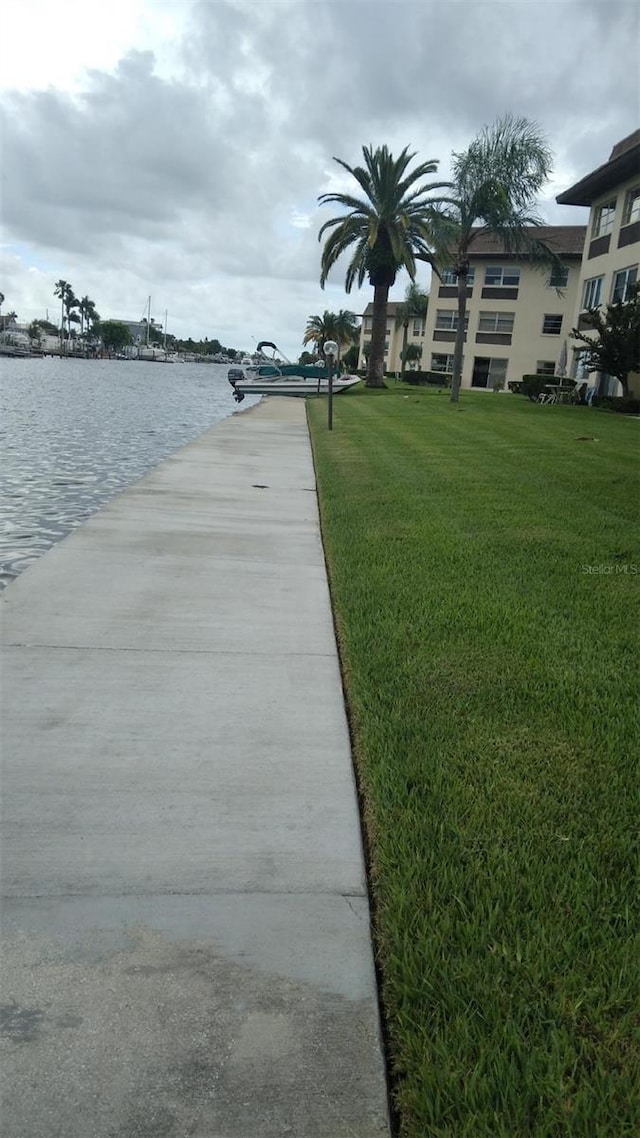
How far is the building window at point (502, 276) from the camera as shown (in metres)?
55.6

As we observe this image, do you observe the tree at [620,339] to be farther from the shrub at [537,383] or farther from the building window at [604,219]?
the building window at [604,219]

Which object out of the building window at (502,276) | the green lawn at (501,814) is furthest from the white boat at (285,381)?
the green lawn at (501,814)

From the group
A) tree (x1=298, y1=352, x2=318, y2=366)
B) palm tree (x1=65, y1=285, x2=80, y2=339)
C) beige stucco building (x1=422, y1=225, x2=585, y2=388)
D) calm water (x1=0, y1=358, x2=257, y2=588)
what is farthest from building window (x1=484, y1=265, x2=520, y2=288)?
palm tree (x1=65, y1=285, x2=80, y2=339)

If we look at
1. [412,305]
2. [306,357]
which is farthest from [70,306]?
[412,305]

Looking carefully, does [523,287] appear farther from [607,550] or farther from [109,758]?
[109,758]

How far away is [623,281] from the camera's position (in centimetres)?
3047

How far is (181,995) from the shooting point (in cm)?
205

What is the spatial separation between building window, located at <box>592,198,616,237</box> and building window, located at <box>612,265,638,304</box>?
7.59 ft

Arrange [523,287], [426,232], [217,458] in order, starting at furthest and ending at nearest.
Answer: [523,287] < [426,232] < [217,458]

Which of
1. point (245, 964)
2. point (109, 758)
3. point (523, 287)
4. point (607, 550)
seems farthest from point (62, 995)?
point (523, 287)

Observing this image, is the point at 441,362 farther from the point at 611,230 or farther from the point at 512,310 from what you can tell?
the point at 611,230

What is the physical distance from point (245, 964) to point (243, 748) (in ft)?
3.95

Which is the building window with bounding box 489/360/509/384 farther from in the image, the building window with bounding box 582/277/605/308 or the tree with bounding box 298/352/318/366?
the tree with bounding box 298/352/318/366

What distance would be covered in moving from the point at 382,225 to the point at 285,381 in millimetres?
9529
